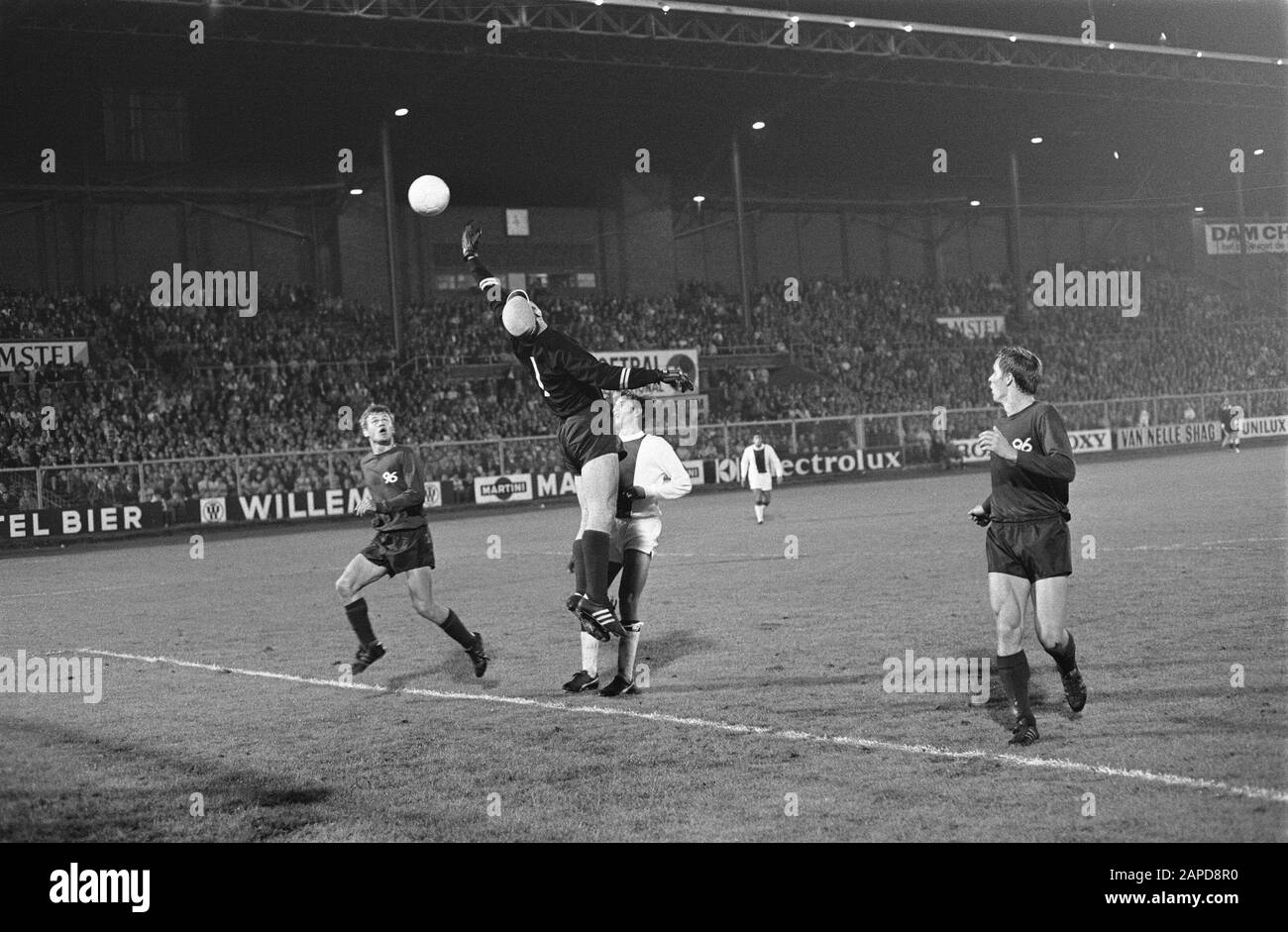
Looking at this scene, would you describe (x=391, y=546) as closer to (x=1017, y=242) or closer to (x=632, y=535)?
(x=632, y=535)

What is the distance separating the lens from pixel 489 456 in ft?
122

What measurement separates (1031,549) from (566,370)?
317cm

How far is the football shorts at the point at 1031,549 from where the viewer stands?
23.7 feet

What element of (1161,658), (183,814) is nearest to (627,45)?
(1161,658)

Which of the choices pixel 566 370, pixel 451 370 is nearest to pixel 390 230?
pixel 451 370

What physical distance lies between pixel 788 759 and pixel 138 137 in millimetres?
42215

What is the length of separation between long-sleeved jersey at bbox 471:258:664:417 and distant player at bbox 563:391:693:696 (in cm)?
67

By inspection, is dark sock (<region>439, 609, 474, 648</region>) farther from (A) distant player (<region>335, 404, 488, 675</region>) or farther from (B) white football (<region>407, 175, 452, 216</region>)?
(B) white football (<region>407, 175, 452, 216</region>)

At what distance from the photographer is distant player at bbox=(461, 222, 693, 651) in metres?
8.15

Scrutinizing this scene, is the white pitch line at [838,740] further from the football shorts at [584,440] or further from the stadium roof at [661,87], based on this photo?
the stadium roof at [661,87]

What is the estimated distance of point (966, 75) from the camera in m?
47.5

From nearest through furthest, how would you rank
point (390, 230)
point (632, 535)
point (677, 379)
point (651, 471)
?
point (677, 379), point (651, 471), point (632, 535), point (390, 230)

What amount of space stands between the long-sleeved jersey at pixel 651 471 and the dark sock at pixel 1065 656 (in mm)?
2761
